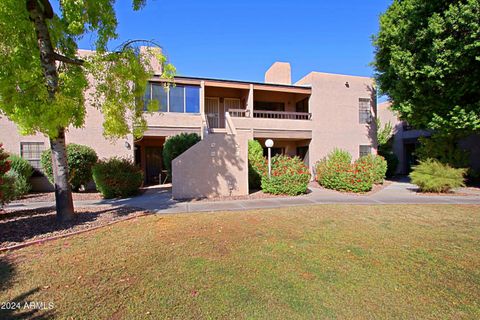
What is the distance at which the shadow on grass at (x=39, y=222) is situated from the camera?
5.50 meters

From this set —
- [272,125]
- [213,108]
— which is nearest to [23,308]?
[272,125]

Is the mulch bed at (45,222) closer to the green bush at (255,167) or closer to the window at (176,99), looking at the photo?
the green bush at (255,167)

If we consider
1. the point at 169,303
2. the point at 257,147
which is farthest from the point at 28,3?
the point at 257,147

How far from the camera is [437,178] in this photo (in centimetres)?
1145

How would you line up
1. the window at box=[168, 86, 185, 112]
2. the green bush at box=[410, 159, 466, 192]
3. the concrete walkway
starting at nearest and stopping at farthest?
the concrete walkway
the green bush at box=[410, 159, 466, 192]
the window at box=[168, 86, 185, 112]

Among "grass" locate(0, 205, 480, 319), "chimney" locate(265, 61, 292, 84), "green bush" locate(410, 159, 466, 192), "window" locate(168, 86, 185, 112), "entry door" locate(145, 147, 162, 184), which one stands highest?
"chimney" locate(265, 61, 292, 84)

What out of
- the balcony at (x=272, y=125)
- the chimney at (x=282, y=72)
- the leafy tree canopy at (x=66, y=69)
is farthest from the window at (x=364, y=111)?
the leafy tree canopy at (x=66, y=69)

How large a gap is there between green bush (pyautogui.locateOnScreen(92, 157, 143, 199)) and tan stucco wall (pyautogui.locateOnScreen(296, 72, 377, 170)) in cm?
Answer: 1200

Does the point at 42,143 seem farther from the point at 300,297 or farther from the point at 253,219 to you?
the point at 300,297

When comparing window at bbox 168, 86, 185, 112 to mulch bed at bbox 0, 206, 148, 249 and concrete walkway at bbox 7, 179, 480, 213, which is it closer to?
concrete walkway at bbox 7, 179, 480, 213

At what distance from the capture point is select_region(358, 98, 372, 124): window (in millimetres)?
18734

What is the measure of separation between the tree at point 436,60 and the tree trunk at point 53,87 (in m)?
14.0

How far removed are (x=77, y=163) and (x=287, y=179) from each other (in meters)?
10.1

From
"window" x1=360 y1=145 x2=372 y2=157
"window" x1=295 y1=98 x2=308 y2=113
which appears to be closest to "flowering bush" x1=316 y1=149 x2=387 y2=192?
"window" x1=360 y1=145 x2=372 y2=157
